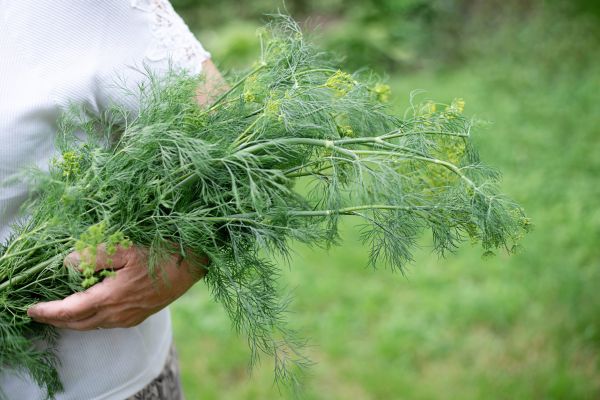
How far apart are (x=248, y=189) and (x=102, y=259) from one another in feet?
1.01

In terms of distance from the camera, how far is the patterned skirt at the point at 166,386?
5.41ft

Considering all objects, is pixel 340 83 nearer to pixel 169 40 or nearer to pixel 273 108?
pixel 273 108

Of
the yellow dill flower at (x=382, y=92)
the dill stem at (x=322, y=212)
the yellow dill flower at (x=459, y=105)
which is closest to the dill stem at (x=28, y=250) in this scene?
the dill stem at (x=322, y=212)

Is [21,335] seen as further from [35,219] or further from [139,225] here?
[139,225]

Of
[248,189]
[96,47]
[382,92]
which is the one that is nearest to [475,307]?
[382,92]

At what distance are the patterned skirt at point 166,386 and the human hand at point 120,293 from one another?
0.94 ft

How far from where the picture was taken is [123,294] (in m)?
1.37

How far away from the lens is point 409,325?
3.48 m

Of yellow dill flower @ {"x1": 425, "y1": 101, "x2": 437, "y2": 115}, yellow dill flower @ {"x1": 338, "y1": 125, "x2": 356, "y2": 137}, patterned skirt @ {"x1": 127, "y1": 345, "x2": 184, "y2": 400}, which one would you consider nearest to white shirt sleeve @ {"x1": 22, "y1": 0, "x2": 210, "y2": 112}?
yellow dill flower @ {"x1": 338, "y1": 125, "x2": 356, "y2": 137}

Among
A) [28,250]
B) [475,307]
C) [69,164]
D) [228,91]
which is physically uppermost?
[228,91]

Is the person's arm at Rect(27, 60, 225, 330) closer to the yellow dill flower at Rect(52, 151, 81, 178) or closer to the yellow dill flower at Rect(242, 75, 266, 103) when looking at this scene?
the yellow dill flower at Rect(52, 151, 81, 178)

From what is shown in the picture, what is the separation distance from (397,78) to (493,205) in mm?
6692

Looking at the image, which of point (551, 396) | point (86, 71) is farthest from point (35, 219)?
point (551, 396)

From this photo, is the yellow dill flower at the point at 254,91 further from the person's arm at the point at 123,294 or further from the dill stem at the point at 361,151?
the person's arm at the point at 123,294
